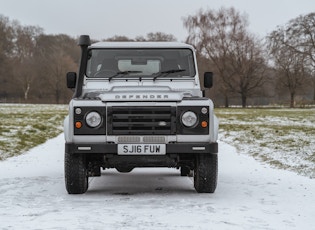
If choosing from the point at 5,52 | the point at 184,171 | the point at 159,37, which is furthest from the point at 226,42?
the point at 184,171

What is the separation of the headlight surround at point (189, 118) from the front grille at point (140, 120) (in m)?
0.13

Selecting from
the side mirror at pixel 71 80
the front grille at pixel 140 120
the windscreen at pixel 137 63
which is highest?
the windscreen at pixel 137 63

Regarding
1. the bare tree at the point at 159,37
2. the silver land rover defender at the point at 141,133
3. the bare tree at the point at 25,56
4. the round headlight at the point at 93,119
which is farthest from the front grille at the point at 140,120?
the bare tree at the point at 25,56

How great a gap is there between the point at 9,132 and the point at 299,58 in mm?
41890

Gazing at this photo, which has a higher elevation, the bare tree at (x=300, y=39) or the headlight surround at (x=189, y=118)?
the bare tree at (x=300, y=39)

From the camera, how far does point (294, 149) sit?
503 inches

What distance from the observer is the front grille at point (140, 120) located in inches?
256

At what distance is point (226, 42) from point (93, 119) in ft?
172

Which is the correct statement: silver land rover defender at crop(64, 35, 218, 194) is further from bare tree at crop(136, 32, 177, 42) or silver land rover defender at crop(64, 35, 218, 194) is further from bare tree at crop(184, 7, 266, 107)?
bare tree at crop(136, 32, 177, 42)

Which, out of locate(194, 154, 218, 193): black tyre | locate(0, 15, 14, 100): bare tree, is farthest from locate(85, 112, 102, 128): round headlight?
locate(0, 15, 14, 100): bare tree

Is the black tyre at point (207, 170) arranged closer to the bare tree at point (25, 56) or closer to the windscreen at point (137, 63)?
the windscreen at point (137, 63)

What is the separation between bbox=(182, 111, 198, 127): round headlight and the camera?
654 centimetres

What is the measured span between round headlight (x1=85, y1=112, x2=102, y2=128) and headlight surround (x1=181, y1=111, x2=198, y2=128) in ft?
3.57

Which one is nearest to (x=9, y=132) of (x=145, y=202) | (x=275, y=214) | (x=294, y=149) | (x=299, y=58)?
(x=294, y=149)
